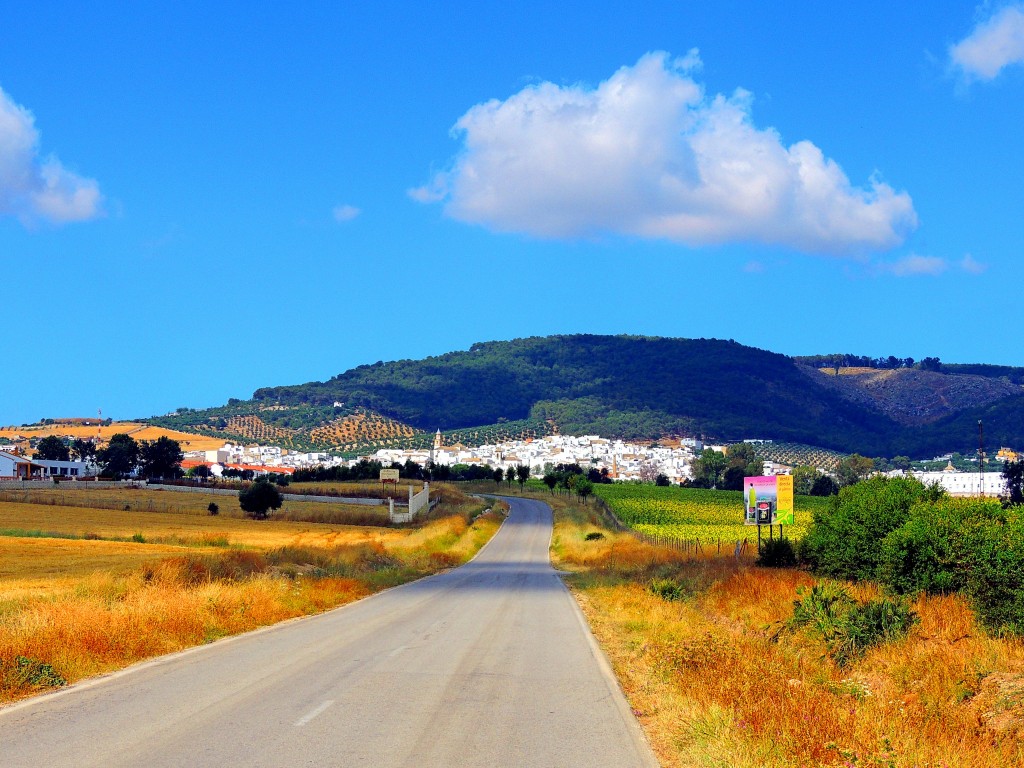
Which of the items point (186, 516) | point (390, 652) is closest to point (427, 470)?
point (186, 516)

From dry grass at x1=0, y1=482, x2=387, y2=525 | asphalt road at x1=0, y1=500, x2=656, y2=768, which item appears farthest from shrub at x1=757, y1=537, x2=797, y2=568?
dry grass at x1=0, y1=482, x2=387, y2=525

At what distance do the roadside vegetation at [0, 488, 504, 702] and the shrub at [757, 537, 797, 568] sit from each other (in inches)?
532

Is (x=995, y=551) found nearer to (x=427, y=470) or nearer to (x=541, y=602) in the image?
(x=541, y=602)

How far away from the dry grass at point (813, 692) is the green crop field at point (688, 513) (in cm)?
4460

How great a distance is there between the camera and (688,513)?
3935 inches

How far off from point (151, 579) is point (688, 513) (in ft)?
259

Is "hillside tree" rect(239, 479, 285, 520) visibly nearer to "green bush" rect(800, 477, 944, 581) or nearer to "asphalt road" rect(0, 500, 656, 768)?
"green bush" rect(800, 477, 944, 581)

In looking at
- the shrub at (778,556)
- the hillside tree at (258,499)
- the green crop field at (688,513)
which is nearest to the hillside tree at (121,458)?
the hillside tree at (258,499)

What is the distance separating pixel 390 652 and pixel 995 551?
34.0 ft

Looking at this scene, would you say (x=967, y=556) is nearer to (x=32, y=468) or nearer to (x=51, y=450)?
(x=32, y=468)

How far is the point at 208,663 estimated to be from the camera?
15.9 metres

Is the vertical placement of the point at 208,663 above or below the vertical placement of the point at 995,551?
below

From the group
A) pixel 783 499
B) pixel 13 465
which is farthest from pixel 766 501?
pixel 13 465

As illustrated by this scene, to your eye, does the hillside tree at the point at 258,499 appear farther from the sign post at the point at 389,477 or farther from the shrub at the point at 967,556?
the shrub at the point at 967,556
